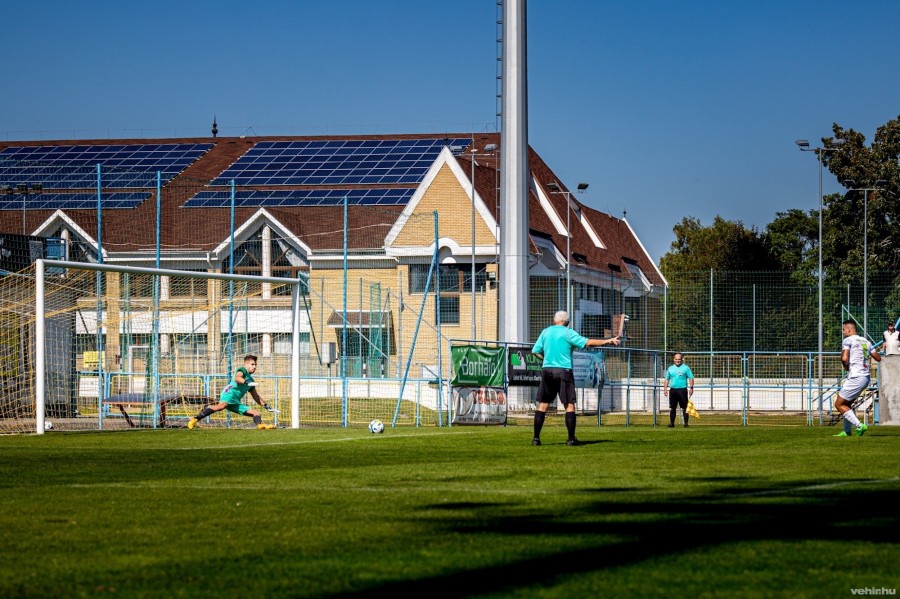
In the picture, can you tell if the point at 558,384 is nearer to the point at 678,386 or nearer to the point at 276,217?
the point at 678,386

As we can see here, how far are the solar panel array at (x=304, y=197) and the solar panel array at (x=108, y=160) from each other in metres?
2.45

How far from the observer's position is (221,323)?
34.5 metres

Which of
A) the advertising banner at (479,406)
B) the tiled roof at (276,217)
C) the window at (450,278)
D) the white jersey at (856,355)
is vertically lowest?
the advertising banner at (479,406)

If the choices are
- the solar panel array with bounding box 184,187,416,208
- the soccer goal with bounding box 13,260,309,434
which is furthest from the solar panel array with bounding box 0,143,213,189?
the soccer goal with bounding box 13,260,309,434

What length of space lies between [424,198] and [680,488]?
4188cm

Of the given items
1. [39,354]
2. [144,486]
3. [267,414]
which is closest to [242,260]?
[267,414]

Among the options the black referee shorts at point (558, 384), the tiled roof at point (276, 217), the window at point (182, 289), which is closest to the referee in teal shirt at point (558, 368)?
the black referee shorts at point (558, 384)

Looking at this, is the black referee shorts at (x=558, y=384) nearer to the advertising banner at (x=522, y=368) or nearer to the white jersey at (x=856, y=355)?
the white jersey at (x=856, y=355)

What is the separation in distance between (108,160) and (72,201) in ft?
25.2

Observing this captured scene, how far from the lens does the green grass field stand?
5633mm

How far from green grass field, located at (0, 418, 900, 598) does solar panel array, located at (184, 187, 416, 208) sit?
39099mm

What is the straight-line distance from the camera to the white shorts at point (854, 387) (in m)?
19.7

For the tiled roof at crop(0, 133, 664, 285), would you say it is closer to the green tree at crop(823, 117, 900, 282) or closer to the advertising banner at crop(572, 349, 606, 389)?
the green tree at crop(823, 117, 900, 282)

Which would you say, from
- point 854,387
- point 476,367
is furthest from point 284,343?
point 854,387
